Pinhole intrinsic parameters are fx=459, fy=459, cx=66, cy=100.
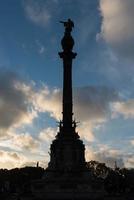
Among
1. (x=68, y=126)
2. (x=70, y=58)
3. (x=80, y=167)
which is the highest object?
(x=70, y=58)

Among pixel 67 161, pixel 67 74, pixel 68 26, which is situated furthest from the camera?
pixel 68 26

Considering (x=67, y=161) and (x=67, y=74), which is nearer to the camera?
(x=67, y=161)

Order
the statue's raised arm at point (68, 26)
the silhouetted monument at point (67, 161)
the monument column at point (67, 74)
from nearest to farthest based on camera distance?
the silhouetted monument at point (67, 161), the monument column at point (67, 74), the statue's raised arm at point (68, 26)

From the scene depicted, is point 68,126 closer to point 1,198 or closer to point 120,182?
point 1,198

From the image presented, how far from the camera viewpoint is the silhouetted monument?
61000 mm

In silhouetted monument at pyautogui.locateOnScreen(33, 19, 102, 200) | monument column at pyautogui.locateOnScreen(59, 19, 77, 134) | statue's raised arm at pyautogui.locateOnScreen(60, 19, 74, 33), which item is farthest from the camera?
statue's raised arm at pyautogui.locateOnScreen(60, 19, 74, 33)

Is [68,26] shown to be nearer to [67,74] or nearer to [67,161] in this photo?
[67,74]

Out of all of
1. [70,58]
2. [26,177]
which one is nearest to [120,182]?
[26,177]

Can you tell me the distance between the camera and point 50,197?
60.6 m

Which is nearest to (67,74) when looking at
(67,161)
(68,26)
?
(68,26)

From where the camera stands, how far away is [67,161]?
64.9m

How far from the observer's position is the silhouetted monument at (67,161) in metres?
61.0

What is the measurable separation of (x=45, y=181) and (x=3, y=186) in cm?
5041

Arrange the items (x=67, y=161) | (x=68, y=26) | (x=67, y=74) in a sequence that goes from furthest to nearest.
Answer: (x=68, y=26)
(x=67, y=74)
(x=67, y=161)
